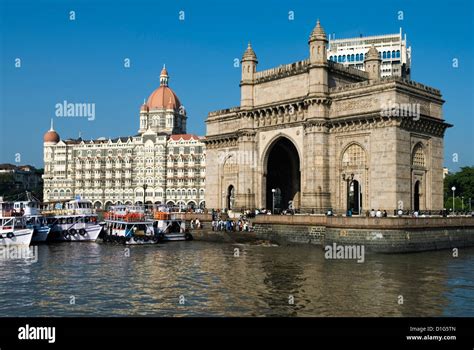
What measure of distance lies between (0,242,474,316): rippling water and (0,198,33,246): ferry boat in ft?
25.3

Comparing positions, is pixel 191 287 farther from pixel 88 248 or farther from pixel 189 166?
pixel 189 166

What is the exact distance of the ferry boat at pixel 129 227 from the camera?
5115cm

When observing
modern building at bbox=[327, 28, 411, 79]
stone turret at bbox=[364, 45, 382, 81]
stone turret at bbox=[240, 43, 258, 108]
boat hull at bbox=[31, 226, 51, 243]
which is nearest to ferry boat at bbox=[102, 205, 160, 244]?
boat hull at bbox=[31, 226, 51, 243]

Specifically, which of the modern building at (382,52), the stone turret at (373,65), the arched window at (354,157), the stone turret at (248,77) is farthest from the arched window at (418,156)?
the modern building at (382,52)

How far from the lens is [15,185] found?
15288 cm

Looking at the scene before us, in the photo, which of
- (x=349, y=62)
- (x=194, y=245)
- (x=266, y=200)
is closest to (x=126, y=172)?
(x=349, y=62)

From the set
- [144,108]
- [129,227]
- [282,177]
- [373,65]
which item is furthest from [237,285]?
[144,108]

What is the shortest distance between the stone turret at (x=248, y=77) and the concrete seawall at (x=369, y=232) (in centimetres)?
1527

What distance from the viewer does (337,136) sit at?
5234cm

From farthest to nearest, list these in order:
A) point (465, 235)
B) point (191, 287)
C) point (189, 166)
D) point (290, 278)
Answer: point (189, 166), point (465, 235), point (290, 278), point (191, 287)

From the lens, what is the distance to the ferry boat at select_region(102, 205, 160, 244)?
168ft

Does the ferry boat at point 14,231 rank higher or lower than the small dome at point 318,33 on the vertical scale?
lower

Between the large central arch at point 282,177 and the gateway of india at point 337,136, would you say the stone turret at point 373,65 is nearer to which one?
the gateway of india at point 337,136

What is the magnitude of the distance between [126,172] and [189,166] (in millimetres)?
17365
